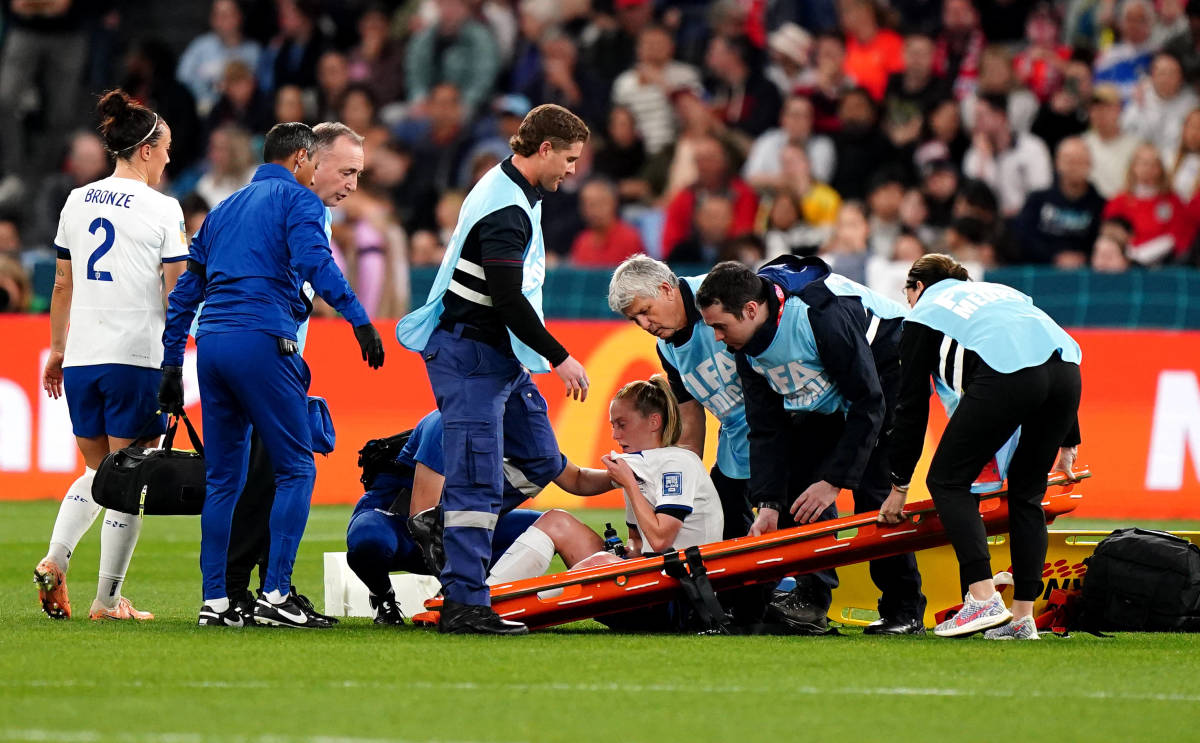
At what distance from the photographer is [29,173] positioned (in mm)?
19500

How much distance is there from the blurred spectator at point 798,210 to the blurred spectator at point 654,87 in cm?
174

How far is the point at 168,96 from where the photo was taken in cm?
1888

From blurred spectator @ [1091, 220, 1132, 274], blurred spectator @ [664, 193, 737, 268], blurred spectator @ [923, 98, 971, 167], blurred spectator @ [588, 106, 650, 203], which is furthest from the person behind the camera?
blurred spectator @ [588, 106, 650, 203]

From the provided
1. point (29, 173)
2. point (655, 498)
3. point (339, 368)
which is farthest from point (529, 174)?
point (29, 173)

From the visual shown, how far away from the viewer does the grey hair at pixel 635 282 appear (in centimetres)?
742

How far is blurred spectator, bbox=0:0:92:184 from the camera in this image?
60.6 feet

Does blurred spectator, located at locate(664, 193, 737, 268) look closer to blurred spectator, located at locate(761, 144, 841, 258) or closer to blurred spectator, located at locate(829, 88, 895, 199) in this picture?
blurred spectator, located at locate(761, 144, 841, 258)

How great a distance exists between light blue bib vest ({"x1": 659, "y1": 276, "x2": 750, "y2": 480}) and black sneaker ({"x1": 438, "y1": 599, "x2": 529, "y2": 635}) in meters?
1.45

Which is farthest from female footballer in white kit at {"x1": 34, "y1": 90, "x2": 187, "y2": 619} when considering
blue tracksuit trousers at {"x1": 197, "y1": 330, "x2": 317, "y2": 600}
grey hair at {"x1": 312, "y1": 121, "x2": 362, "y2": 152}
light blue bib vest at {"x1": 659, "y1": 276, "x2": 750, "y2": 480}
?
light blue bib vest at {"x1": 659, "y1": 276, "x2": 750, "y2": 480}

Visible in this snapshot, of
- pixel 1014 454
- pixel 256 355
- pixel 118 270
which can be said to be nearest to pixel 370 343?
pixel 256 355

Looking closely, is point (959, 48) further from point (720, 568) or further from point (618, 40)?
point (720, 568)

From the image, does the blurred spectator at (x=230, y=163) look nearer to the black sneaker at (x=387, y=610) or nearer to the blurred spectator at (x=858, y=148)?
the blurred spectator at (x=858, y=148)

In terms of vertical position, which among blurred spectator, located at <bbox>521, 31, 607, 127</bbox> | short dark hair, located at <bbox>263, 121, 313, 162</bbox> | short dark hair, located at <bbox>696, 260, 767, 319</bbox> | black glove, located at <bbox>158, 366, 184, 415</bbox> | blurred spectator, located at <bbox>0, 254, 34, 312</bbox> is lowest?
black glove, located at <bbox>158, 366, 184, 415</bbox>

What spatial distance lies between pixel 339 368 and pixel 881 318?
629 cm
